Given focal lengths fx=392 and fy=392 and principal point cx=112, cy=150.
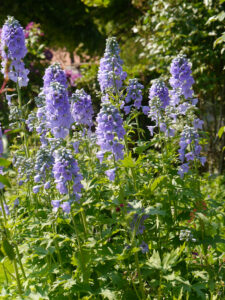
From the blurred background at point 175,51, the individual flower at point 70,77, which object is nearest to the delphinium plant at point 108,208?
the blurred background at point 175,51

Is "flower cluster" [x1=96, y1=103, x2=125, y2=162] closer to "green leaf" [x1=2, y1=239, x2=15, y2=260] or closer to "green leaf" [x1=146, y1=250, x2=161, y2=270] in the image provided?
"green leaf" [x1=146, y1=250, x2=161, y2=270]

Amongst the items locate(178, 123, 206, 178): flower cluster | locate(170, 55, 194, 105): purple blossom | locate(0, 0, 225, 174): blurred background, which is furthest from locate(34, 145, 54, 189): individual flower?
locate(0, 0, 225, 174): blurred background

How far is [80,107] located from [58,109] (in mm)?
482

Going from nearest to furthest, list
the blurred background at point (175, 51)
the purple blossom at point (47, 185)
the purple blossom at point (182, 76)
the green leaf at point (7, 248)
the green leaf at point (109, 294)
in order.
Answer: the green leaf at point (7, 248), the green leaf at point (109, 294), the purple blossom at point (47, 185), the purple blossom at point (182, 76), the blurred background at point (175, 51)

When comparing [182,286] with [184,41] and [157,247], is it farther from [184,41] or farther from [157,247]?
[184,41]

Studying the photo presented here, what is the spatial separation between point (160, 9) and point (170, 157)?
4.53 m

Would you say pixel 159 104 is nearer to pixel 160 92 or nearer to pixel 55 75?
pixel 160 92

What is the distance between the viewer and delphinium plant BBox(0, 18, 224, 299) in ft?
8.43

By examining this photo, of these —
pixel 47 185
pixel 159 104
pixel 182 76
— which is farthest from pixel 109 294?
pixel 182 76

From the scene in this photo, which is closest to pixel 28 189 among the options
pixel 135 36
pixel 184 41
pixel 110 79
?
pixel 110 79

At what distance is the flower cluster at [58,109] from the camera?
8.89 feet

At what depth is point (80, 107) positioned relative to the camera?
10.5ft

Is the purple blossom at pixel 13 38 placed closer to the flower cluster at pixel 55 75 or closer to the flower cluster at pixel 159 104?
the flower cluster at pixel 55 75

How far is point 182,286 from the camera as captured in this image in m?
2.67
